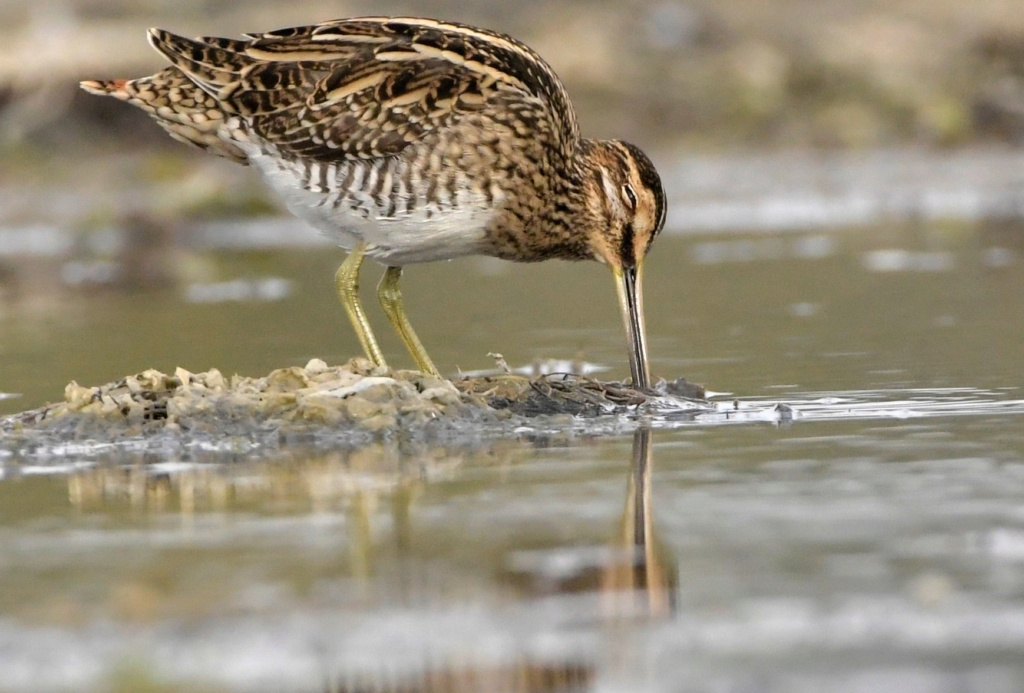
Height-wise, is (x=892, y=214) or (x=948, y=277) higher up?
(x=892, y=214)

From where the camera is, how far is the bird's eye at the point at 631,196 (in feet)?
25.9

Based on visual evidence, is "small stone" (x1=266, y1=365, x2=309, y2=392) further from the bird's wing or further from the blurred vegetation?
the blurred vegetation

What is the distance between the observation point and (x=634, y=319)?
7.71m

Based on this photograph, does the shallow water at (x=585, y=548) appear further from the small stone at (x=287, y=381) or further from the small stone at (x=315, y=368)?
the small stone at (x=315, y=368)

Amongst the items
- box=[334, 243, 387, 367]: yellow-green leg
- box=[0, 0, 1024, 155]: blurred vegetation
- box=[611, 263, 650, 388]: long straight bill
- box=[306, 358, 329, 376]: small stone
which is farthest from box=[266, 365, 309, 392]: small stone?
box=[0, 0, 1024, 155]: blurred vegetation

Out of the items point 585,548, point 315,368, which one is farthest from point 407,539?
point 315,368

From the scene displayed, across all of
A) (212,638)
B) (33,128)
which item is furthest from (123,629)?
(33,128)

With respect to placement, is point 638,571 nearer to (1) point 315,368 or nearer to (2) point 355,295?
(1) point 315,368

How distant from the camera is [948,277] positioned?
11.7 metres

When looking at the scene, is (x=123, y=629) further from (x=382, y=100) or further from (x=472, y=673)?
(x=382, y=100)

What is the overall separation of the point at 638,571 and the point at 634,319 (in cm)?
312

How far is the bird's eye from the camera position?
7.90 metres

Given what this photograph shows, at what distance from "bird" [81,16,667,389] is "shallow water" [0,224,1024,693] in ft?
2.94

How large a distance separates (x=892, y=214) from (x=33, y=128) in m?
8.47
